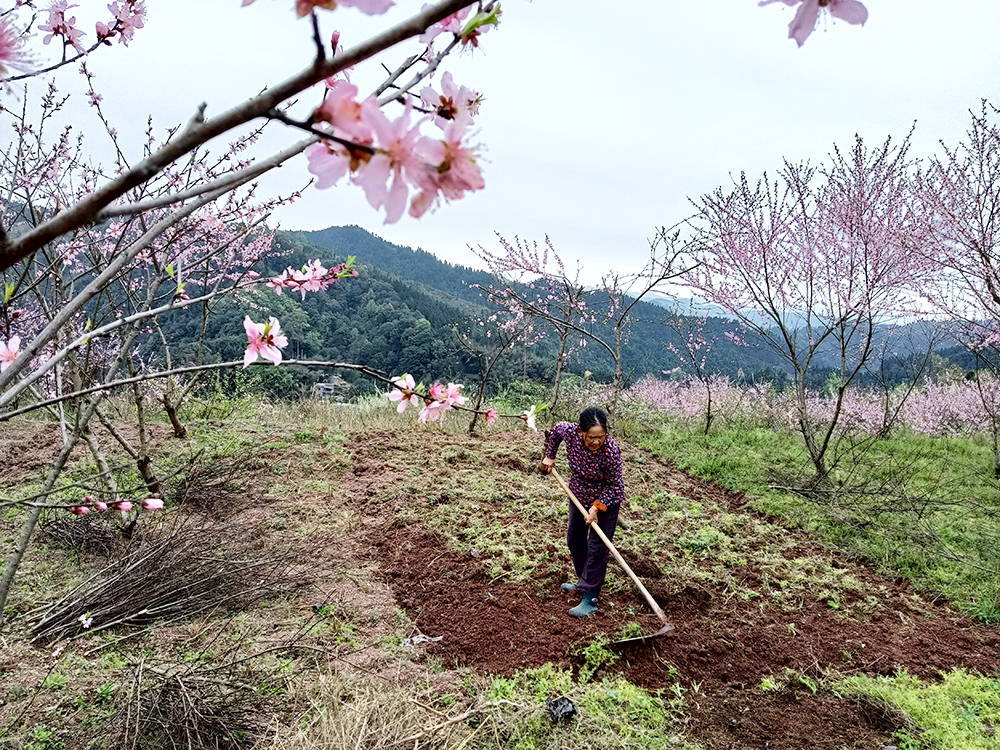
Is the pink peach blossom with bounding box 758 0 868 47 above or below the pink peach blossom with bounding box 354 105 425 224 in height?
above

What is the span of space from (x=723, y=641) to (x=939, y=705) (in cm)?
102

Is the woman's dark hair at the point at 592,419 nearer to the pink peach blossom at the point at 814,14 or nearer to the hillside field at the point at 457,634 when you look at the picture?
the hillside field at the point at 457,634

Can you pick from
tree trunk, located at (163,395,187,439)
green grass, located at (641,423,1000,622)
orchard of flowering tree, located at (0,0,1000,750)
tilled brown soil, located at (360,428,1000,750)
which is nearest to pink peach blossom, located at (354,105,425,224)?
orchard of flowering tree, located at (0,0,1000,750)

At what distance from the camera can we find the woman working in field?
11.6 ft

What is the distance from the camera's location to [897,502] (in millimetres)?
5398

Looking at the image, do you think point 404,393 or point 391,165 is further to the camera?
point 404,393

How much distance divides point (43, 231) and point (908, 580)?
5.40 meters

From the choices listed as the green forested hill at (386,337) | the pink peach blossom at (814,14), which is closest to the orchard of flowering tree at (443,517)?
the pink peach blossom at (814,14)

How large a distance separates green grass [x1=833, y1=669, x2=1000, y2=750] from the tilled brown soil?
10cm

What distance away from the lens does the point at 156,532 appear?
4270 mm

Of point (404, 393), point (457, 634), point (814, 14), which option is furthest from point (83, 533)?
point (814, 14)

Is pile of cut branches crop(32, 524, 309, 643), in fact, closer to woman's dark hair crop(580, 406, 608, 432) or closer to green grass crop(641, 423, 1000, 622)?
woman's dark hair crop(580, 406, 608, 432)

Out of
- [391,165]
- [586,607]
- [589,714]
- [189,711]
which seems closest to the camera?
[391,165]

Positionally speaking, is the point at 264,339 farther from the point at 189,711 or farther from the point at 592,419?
the point at 592,419
